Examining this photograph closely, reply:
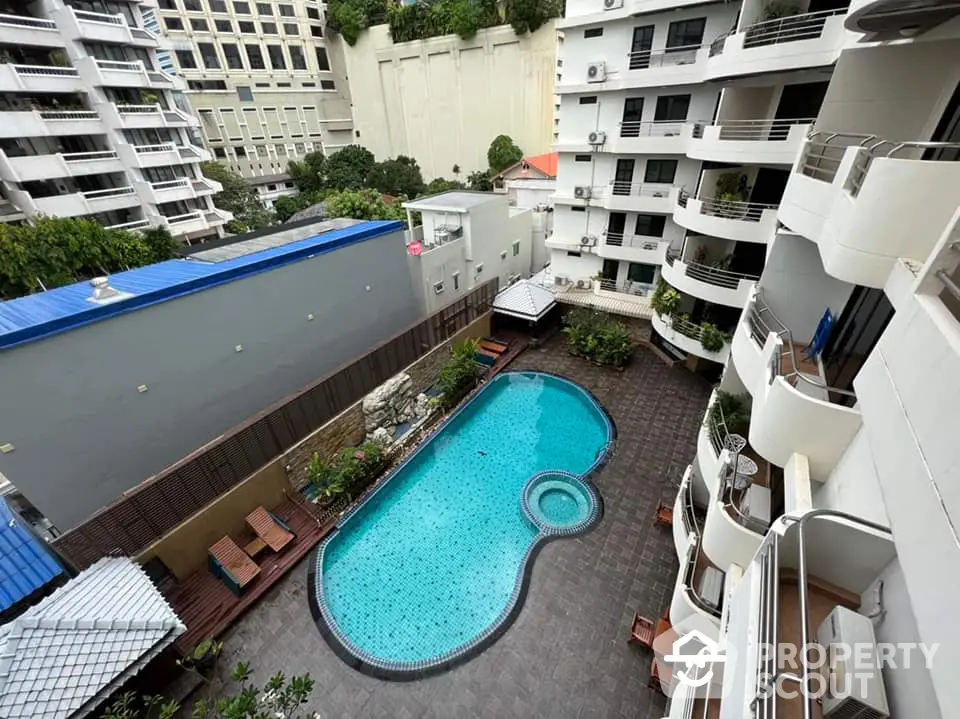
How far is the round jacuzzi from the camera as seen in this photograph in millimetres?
11023

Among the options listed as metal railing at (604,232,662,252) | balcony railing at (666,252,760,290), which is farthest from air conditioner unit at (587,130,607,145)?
balcony railing at (666,252,760,290)

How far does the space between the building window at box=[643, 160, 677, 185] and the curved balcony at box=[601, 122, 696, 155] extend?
2.70 ft

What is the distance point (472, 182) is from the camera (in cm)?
3844

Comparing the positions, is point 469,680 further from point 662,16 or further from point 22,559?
point 662,16

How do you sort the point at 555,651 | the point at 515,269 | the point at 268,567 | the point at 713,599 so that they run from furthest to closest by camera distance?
1. the point at 515,269
2. the point at 268,567
3. the point at 555,651
4. the point at 713,599

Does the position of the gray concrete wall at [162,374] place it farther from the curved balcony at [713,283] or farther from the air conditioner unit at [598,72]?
the curved balcony at [713,283]

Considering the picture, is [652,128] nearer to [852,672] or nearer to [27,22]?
[852,672]

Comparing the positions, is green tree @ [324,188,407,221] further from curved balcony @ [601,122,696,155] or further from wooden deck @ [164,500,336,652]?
wooden deck @ [164,500,336,652]

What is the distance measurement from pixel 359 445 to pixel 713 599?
10.9 meters

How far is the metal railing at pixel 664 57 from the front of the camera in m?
13.7

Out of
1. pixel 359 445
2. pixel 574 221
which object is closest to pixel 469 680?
pixel 359 445

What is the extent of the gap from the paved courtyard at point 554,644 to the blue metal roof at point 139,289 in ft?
25.3

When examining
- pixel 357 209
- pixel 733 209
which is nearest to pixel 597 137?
pixel 733 209

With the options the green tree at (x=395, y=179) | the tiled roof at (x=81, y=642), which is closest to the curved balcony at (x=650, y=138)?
the tiled roof at (x=81, y=642)
